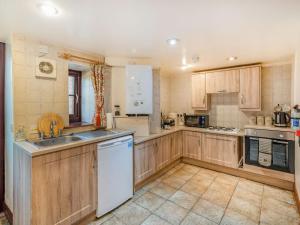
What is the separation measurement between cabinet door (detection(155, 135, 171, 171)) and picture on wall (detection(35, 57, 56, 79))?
1915 millimetres

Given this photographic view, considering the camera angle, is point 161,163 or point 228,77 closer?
point 161,163

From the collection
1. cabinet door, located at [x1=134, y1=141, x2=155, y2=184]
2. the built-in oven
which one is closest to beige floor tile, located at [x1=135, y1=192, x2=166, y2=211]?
cabinet door, located at [x1=134, y1=141, x2=155, y2=184]

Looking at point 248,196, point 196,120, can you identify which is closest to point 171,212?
point 248,196

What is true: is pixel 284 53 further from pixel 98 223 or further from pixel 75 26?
pixel 98 223

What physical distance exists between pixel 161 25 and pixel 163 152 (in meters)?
2.23

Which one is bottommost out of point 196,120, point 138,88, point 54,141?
point 54,141

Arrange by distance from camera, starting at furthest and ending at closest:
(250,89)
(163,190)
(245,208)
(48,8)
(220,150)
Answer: (220,150) < (250,89) < (163,190) < (245,208) < (48,8)

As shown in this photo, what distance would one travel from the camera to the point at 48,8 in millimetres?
1293

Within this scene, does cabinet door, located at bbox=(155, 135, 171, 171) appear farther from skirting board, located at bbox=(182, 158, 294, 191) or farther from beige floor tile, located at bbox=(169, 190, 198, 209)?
skirting board, located at bbox=(182, 158, 294, 191)

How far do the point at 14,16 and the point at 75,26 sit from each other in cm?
49

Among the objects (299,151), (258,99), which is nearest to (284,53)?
(258,99)

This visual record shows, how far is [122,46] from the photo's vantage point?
Result: 2.22m

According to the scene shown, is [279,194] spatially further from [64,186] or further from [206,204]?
[64,186]

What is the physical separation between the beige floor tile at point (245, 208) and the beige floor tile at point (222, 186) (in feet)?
0.82
